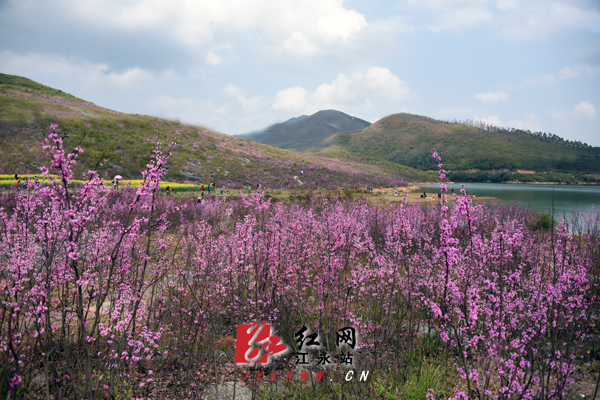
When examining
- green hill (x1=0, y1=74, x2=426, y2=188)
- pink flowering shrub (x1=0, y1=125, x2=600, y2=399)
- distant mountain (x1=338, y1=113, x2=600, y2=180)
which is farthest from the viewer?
distant mountain (x1=338, y1=113, x2=600, y2=180)

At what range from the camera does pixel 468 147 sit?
121188mm

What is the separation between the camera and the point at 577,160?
96562mm

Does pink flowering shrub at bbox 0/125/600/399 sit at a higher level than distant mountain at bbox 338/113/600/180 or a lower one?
lower

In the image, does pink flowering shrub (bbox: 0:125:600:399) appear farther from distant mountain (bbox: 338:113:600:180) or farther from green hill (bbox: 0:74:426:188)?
distant mountain (bbox: 338:113:600:180)

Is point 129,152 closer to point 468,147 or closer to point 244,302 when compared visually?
point 244,302

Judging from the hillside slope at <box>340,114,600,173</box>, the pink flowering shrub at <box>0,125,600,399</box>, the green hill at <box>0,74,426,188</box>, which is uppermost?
the hillside slope at <box>340,114,600,173</box>

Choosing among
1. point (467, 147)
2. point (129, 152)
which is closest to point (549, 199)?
point (129, 152)

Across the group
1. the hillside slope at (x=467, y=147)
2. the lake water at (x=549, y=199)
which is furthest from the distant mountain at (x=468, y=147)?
the lake water at (x=549, y=199)

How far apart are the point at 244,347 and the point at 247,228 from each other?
1437 mm

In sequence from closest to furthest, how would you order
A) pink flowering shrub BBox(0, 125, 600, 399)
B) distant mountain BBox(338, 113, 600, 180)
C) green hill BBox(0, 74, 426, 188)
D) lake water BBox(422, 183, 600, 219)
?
pink flowering shrub BBox(0, 125, 600, 399), lake water BBox(422, 183, 600, 219), green hill BBox(0, 74, 426, 188), distant mountain BBox(338, 113, 600, 180)

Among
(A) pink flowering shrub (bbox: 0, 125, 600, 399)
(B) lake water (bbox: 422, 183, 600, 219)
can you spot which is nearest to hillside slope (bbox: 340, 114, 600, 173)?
(B) lake water (bbox: 422, 183, 600, 219)

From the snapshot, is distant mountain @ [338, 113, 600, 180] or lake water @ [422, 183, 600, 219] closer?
lake water @ [422, 183, 600, 219]

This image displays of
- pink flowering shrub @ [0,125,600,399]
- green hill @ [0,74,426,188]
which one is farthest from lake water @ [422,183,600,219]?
green hill @ [0,74,426,188]

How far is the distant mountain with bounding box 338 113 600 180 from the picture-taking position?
98125mm
